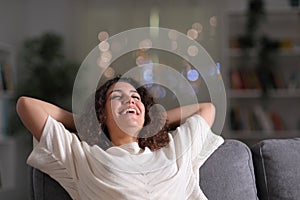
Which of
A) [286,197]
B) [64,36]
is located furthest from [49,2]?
[286,197]

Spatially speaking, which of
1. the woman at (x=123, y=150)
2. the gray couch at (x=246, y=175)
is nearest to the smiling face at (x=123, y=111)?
the woman at (x=123, y=150)

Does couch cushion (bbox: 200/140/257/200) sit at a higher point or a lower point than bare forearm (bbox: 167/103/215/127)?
lower

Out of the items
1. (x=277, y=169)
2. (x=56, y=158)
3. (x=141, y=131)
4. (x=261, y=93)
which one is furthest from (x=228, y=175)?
(x=261, y=93)

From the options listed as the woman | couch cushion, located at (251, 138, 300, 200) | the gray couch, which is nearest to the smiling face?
the woman

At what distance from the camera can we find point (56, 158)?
1.48 metres

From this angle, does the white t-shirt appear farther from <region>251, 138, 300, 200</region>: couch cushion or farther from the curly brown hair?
<region>251, 138, 300, 200</region>: couch cushion

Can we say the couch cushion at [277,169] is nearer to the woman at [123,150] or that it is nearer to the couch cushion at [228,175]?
the couch cushion at [228,175]

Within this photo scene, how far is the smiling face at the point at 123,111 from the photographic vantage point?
155 cm

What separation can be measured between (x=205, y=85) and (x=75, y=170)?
0.45 meters

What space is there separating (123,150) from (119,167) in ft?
0.25

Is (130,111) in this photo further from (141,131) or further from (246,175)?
(246,175)

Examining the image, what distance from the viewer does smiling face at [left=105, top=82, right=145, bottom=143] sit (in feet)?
5.08

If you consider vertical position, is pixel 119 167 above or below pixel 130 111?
below

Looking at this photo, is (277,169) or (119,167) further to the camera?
A: (277,169)
